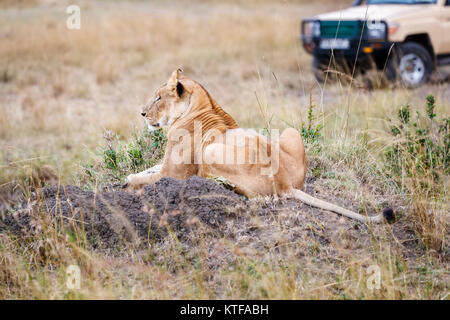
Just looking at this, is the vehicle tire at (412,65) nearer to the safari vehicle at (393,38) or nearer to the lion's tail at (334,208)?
the safari vehicle at (393,38)

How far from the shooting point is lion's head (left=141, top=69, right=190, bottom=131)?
14.9 feet

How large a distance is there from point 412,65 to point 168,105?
6487 mm

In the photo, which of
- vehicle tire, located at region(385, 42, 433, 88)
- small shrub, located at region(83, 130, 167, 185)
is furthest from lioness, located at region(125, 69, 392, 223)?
vehicle tire, located at region(385, 42, 433, 88)

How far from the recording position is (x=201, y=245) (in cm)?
375

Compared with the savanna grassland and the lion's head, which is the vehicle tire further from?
the lion's head

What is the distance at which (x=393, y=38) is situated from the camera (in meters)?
9.07

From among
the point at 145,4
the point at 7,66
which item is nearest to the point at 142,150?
the point at 7,66

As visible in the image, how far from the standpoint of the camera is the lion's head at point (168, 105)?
454 centimetres

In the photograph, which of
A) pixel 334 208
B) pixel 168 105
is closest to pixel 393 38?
pixel 168 105

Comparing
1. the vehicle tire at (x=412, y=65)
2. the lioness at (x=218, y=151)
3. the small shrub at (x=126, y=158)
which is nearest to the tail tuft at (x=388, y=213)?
the lioness at (x=218, y=151)

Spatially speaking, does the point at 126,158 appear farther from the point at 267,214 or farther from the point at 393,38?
the point at 393,38

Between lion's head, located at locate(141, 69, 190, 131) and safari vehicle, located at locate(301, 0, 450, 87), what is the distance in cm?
503
